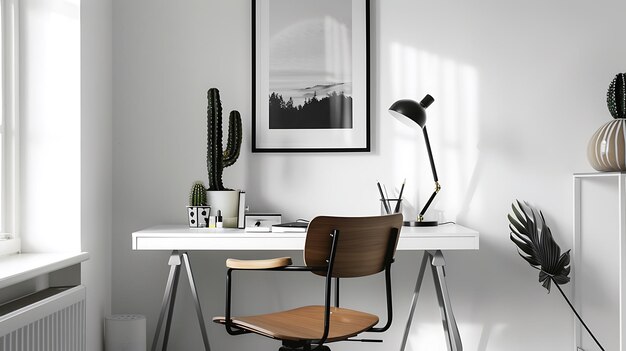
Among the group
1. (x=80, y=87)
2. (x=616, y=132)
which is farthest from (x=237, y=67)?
(x=616, y=132)

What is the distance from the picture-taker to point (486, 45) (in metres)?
3.22

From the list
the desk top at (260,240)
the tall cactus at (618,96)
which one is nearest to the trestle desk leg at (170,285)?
the desk top at (260,240)

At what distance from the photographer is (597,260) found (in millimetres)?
3180

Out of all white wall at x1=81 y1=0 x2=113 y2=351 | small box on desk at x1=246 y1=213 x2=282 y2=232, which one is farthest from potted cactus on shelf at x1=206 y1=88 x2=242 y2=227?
white wall at x1=81 y1=0 x2=113 y2=351

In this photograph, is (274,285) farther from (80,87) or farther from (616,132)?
(616,132)

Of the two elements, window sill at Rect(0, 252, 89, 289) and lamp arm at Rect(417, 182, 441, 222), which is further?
lamp arm at Rect(417, 182, 441, 222)

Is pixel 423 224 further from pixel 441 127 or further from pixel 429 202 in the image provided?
pixel 441 127

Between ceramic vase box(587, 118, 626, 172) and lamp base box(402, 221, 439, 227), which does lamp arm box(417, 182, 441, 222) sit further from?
ceramic vase box(587, 118, 626, 172)

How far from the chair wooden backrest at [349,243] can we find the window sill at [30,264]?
934 mm

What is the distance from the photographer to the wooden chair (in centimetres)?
221

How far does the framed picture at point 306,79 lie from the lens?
3.23 m

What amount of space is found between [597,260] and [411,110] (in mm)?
1243

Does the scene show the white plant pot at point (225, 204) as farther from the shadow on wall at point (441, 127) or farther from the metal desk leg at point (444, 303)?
the metal desk leg at point (444, 303)

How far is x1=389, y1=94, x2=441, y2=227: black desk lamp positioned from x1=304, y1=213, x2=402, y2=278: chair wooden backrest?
74 cm
